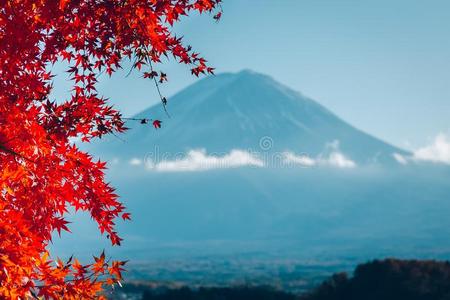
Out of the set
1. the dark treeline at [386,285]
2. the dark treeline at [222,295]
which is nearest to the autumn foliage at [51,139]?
the dark treeline at [386,285]

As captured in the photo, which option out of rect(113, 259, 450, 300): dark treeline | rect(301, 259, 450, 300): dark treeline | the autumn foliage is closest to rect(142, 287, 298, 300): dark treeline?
rect(113, 259, 450, 300): dark treeline

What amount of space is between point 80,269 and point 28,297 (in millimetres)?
549

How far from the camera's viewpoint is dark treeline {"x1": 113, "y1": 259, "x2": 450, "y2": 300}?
47906mm

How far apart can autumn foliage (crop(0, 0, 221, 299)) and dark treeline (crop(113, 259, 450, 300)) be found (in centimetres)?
4317

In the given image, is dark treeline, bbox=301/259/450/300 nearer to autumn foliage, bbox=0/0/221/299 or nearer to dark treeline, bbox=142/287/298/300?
dark treeline, bbox=142/287/298/300

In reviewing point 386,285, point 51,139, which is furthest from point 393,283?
point 51,139

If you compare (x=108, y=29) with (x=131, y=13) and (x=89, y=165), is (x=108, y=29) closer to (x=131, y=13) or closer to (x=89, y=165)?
(x=131, y=13)

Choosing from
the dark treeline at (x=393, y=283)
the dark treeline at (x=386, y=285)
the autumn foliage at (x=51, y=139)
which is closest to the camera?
the autumn foliage at (x=51, y=139)

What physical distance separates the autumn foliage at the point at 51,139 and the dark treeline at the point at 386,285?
4317 cm

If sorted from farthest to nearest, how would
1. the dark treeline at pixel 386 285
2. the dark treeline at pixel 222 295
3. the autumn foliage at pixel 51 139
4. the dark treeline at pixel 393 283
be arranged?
the dark treeline at pixel 222 295 → the dark treeline at pixel 386 285 → the dark treeline at pixel 393 283 → the autumn foliage at pixel 51 139

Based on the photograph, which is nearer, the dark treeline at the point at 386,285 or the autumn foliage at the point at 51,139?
the autumn foliage at the point at 51,139

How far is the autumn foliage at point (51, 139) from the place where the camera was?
231 inches

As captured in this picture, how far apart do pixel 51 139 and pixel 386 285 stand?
46666mm

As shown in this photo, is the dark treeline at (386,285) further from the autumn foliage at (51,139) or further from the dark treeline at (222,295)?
the autumn foliage at (51,139)
